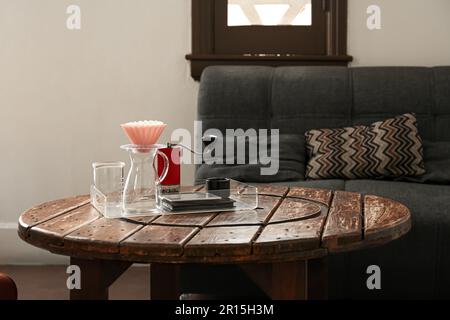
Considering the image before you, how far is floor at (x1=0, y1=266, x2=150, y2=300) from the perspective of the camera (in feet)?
9.32

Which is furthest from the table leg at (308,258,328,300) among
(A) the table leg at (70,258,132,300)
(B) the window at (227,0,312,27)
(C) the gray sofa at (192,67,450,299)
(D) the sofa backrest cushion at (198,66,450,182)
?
(B) the window at (227,0,312,27)

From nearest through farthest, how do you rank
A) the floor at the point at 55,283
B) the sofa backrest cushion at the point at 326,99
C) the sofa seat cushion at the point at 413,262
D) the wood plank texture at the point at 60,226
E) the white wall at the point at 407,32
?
the wood plank texture at the point at 60,226
the sofa seat cushion at the point at 413,262
the floor at the point at 55,283
the sofa backrest cushion at the point at 326,99
the white wall at the point at 407,32

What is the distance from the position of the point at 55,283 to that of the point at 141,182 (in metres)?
1.56

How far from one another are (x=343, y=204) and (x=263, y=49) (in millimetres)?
1719

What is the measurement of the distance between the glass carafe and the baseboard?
6.09 feet

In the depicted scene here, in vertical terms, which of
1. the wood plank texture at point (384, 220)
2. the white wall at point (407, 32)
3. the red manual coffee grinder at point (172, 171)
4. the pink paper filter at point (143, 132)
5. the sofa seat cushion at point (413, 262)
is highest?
the white wall at point (407, 32)

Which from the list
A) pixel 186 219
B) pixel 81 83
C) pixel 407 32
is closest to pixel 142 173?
pixel 186 219

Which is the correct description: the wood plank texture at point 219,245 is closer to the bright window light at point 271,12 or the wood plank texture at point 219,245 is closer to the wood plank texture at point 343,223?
the wood plank texture at point 343,223

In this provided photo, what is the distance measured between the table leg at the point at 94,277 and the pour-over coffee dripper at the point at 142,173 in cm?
19

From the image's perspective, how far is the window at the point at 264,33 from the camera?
133 inches

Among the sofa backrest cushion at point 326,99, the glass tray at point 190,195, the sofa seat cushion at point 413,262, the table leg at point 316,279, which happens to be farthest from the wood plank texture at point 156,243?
the sofa backrest cushion at point 326,99

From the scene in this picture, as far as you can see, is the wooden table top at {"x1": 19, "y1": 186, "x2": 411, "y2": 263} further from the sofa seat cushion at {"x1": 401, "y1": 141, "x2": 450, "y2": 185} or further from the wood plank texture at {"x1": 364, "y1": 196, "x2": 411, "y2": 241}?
the sofa seat cushion at {"x1": 401, "y1": 141, "x2": 450, "y2": 185}

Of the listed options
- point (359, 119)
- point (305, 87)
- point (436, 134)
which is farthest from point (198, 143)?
point (436, 134)

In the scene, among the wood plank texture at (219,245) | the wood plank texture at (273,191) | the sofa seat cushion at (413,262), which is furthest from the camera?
the sofa seat cushion at (413,262)
